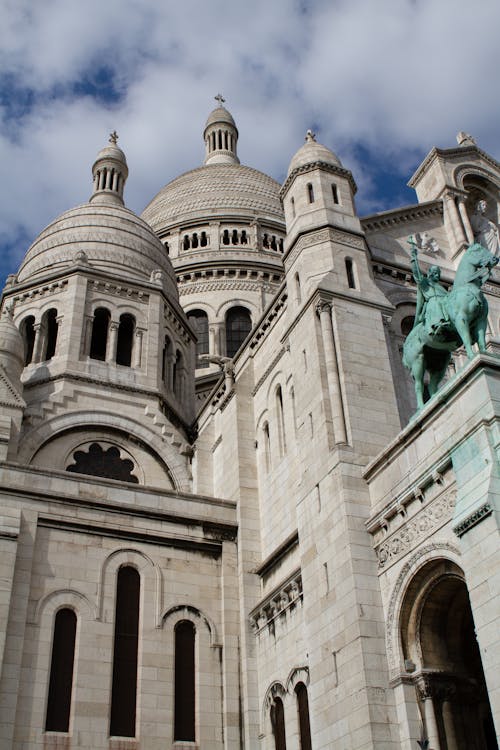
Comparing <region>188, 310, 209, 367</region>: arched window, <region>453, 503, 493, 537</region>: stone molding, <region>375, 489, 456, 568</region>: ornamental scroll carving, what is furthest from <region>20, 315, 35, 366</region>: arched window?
<region>453, 503, 493, 537</region>: stone molding

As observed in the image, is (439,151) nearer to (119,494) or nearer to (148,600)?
(119,494)

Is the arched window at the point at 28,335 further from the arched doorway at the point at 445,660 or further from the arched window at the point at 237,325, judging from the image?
the arched doorway at the point at 445,660

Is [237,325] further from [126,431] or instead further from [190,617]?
[190,617]

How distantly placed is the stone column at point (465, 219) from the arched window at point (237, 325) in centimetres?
1982

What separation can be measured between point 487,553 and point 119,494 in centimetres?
1231

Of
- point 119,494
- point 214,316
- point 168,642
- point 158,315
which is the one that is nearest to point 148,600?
point 168,642

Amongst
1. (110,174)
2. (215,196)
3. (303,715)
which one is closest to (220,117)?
(215,196)

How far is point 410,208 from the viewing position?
28.5m

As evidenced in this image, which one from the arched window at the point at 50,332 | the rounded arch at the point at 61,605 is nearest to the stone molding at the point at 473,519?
the rounded arch at the point at 61,605

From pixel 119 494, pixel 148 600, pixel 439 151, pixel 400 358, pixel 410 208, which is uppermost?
pixel 439 151

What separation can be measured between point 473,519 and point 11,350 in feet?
60.7

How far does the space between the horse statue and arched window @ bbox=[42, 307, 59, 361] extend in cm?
1610

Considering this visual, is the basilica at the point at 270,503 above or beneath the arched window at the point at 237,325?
beneath

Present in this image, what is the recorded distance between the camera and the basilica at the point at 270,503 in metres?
16.9
